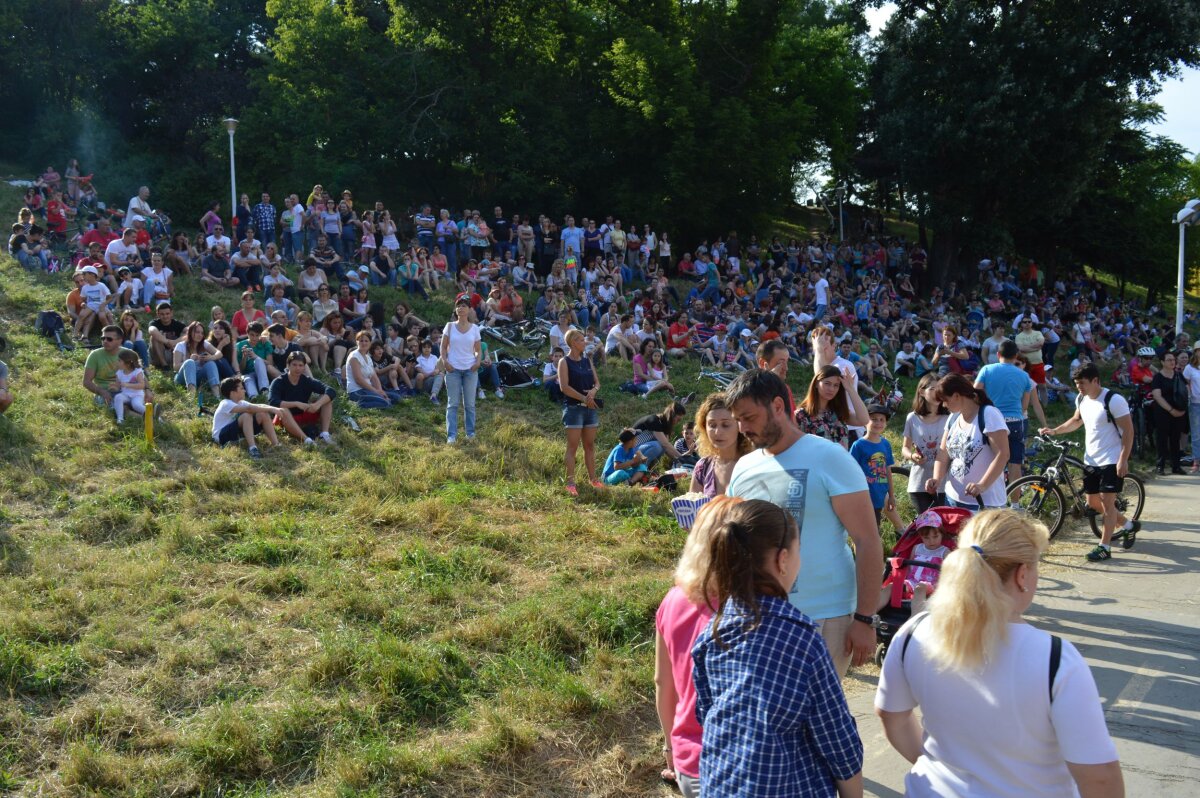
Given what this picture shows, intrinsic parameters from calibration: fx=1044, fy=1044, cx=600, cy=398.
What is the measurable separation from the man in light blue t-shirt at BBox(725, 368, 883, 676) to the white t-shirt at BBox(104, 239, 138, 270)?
15615 mm

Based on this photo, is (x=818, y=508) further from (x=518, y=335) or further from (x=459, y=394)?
(x=518, y=335)

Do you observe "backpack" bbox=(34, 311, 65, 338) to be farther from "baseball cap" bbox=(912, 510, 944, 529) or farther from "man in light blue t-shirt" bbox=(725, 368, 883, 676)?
"man in light blue t-shirt" bbox=(725, 368, 883, 676)

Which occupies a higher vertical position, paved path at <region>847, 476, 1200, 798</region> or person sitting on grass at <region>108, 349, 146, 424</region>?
person sitting on grass at <region>108, 349, 146, 424</region>

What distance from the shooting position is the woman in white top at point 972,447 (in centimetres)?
689

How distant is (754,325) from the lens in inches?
870

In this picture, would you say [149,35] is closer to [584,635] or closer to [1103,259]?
[584,635]

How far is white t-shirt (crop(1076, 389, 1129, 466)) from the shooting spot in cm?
886

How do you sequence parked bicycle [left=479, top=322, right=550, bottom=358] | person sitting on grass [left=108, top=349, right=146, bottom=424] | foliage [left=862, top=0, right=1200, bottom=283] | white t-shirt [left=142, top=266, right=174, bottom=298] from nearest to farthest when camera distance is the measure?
person sitting on grass [left=108, top=349, right=146, bottom=424] → white t-shirt [left=142, top=266, right=174, bottom=298] → parked bicycle [left=479, top=322, right=550, bottom=358] → foliage [left=862, top=0, right=1200, bottom=283]

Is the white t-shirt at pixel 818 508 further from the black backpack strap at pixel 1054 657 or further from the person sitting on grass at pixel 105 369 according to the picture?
the person sitting on grass at pixel 105 369

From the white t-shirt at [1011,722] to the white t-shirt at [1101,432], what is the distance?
22.7ft

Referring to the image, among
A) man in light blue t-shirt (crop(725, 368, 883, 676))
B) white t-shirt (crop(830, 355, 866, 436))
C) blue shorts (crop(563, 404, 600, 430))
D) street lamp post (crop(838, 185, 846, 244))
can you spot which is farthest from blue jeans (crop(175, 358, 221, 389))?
street lamp post (crop(838, 185, 846, 244))

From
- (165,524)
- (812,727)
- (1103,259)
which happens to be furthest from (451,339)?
(1103,259)

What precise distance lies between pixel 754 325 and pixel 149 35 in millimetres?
21685

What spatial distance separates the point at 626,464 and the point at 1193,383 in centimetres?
829
